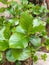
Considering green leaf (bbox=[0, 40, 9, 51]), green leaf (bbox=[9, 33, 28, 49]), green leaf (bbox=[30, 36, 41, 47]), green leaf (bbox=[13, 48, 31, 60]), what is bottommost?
green leaf (bbox=[13, 48, 31, 60])

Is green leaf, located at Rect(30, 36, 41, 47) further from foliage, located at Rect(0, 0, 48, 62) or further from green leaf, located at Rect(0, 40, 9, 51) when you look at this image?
green leaf, located at Rect(0, 40, 9, 51)

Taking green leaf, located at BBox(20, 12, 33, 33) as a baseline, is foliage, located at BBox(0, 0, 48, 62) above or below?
below

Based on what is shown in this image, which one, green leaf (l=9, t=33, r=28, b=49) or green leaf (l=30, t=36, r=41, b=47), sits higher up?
green leaf (l=9, t=33, r=28, b=49)

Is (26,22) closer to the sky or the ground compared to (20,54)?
closer to the sky

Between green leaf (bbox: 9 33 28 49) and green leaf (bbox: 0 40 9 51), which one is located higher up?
green leaf (bbox: 9 33 28 49)

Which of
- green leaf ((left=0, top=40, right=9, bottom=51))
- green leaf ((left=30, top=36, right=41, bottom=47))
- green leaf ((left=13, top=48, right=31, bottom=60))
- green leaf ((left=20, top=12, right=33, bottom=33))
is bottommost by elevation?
green leaf ((left=13, top=48, right=31, bottom=60))

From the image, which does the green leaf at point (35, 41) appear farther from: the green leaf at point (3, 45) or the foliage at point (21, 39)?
the green leaf at point (3, 45)

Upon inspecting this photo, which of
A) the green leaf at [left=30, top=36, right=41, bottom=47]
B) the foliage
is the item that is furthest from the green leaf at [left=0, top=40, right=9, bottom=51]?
the green leaf at [left=30, top=36, right=41, bottom=47]

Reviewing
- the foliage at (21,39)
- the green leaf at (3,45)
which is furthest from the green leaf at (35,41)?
the green leaf at (3,45)
